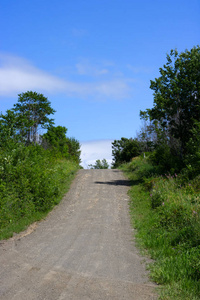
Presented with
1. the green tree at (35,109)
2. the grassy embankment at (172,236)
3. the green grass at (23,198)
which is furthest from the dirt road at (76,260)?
the green tree at (35,109)

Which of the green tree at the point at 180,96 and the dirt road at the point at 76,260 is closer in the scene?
the dirt road at the point at 76,260

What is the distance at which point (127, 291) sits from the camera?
5.81m

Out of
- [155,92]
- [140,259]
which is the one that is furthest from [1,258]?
[155,92]

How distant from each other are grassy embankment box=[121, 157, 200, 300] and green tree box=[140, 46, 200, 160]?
5.99 m

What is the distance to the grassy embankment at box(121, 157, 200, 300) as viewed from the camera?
6.10m

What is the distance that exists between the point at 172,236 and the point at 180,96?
48.9 feet

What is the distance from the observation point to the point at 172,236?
945 centimetres

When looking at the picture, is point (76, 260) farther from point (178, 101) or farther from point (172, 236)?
point (178, 101)

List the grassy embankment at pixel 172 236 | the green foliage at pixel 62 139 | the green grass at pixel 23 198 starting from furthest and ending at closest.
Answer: the green foliage at pixel 62 139, the green grass at pixel 23 198, the grassy embankment at pixel 172 236

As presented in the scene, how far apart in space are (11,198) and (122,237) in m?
5.43

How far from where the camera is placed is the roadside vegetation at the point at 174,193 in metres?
6.65

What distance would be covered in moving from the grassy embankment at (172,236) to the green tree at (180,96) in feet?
19.7

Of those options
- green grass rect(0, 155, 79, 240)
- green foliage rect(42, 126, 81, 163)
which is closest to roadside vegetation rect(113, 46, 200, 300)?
green grass rect(0, 155, 79, 240)

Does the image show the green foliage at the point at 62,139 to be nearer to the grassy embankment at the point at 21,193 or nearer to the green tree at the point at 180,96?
the green tree at the point at 180,96
